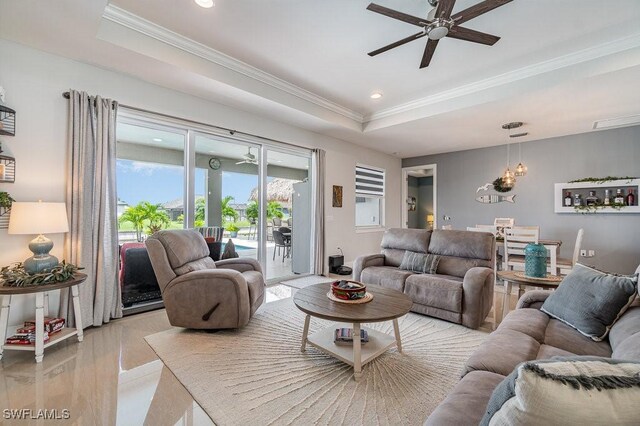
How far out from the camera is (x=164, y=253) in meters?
2.74

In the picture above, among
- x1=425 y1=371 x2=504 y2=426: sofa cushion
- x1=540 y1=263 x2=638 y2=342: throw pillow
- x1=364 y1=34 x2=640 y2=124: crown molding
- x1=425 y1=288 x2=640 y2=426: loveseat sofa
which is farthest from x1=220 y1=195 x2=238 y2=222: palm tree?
x1=540 y1=263 x2=638 y2=342: throw pillow

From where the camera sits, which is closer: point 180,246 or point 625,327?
point 625,327

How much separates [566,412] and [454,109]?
428 cm

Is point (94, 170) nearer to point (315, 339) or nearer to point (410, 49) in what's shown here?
point (315, 339)

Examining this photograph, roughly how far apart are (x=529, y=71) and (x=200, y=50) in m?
3.82

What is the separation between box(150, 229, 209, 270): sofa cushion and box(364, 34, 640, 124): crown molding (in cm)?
367

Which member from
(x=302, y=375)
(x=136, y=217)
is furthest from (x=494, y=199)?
(x=136, y=217)

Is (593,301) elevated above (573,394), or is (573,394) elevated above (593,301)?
(573,394)

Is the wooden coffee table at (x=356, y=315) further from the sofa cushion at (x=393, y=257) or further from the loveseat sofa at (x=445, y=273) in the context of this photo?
the sofa cushion at (x=393, y=257)

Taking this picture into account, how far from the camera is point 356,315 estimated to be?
2.04m

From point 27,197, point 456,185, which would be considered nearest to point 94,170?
point 27,197

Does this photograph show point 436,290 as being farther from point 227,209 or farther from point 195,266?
point 227,209

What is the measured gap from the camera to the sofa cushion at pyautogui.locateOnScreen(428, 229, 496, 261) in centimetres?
341

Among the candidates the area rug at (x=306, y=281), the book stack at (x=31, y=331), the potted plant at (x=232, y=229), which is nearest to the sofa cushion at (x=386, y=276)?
the area rug at (x=306, y=281)
